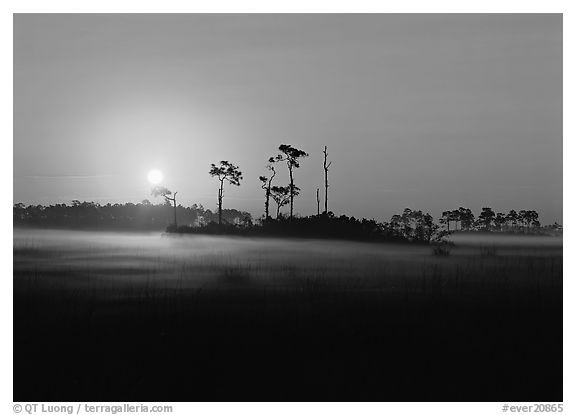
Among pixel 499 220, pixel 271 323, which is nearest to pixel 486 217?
pixel 499 220

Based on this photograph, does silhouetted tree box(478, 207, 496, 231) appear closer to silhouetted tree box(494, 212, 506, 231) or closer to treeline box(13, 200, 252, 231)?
silhouetted tree box(494, 212, 506, 231)

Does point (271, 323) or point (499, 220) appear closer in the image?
point (271, 323)

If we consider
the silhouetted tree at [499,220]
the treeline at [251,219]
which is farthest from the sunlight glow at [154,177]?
the silhouetted tree at [499,220]

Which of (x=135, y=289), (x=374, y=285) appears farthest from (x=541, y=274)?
(x=135, y=289)

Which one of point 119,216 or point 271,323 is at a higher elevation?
point 119,216

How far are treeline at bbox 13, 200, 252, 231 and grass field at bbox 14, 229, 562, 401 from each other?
0.63m

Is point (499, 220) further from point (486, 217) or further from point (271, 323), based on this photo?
point (271, 323)

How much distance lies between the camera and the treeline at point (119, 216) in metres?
16.8

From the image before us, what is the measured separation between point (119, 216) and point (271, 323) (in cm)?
823

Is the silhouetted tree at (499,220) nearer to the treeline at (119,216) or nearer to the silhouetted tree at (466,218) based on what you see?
the silhouetted tree at (466,218)

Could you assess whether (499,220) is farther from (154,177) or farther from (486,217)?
(154,177)

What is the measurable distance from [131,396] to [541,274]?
1030cm

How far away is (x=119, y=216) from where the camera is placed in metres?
20.3
